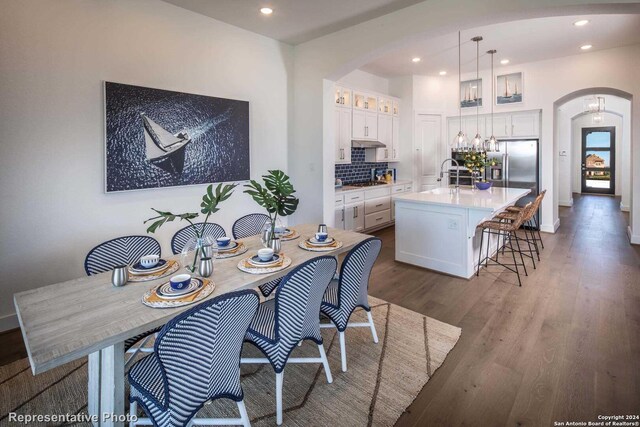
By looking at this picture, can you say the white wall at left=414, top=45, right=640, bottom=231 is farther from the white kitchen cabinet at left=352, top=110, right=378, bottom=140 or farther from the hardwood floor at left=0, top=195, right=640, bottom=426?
the hardwood floor at left=0, top=195, right=640, bottom=426

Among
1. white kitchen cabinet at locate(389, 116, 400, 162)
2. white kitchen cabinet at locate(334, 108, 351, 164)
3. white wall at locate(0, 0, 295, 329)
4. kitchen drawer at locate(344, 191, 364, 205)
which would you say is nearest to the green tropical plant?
white wall at locate(0, 0, 295, 329)

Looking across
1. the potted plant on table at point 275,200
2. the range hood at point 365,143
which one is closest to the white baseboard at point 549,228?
the range hood at point 365,143

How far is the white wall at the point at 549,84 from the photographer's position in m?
5.37

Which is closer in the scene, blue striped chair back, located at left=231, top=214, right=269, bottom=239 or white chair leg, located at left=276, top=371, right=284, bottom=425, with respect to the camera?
white chair leg, located at left=276, top=371, right=284, bottom=425

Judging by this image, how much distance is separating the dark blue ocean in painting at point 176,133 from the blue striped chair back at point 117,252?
1034 mm

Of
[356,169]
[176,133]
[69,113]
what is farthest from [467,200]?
[69,113]

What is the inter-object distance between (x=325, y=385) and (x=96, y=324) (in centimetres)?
135

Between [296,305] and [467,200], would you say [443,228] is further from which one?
[296,305]

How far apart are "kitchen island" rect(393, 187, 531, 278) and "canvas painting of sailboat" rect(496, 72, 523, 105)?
276cm

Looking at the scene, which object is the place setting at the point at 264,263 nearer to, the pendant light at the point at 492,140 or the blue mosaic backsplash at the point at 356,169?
the pendant light at the point at 492,140

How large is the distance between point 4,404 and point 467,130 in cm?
751

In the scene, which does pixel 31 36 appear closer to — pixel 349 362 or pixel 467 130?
pixel 349 362

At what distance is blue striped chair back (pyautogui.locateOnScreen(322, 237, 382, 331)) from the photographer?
2111 millimetres

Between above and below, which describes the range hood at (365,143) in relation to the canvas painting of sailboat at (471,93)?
below
